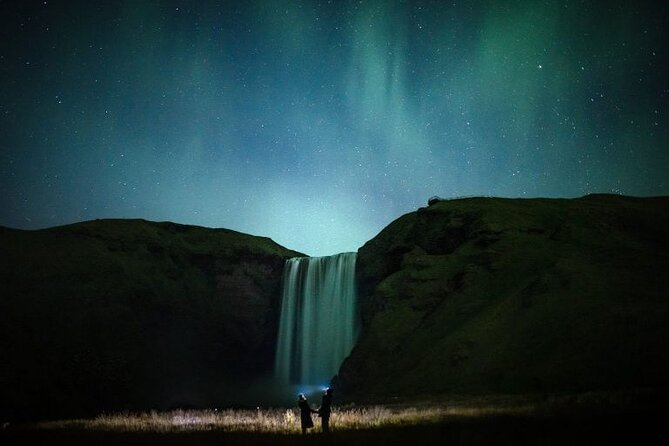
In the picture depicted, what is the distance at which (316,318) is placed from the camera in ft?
235

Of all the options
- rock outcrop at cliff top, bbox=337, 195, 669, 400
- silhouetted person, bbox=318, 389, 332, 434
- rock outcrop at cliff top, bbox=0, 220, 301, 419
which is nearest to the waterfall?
rock outcrop at cliff top, bbox=0, 220, 301, 419

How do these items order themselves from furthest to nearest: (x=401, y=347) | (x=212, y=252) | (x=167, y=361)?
(x=212, y=252) < (x=167, y=361) < (x=401, y=347)

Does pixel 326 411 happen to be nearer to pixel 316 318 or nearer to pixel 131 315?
pixel 316 318

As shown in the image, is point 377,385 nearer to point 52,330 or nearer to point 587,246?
point 587,246

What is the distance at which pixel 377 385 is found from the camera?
132ft

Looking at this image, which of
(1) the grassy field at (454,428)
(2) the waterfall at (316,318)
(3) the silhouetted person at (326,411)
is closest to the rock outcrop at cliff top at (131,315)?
(2) the waterfall at (316,318)

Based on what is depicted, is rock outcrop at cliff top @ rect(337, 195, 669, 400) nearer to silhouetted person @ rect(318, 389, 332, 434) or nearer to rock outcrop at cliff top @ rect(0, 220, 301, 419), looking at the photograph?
silhouetted person @ rect(318, 389, 332, 434)

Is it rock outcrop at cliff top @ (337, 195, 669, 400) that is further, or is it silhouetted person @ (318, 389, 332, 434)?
rock outcrop at cliff top @ (337, 195, 669, 400)

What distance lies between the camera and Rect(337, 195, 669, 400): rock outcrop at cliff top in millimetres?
31359

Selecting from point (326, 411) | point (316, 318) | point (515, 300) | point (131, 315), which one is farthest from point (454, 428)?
point (131, 315)

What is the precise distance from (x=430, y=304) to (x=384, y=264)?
14.5m

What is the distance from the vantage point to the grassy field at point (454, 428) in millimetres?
13328

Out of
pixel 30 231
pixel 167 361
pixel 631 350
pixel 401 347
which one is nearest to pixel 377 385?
pixel 401 347

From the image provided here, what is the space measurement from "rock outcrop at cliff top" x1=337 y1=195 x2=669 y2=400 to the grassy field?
9.51 m
